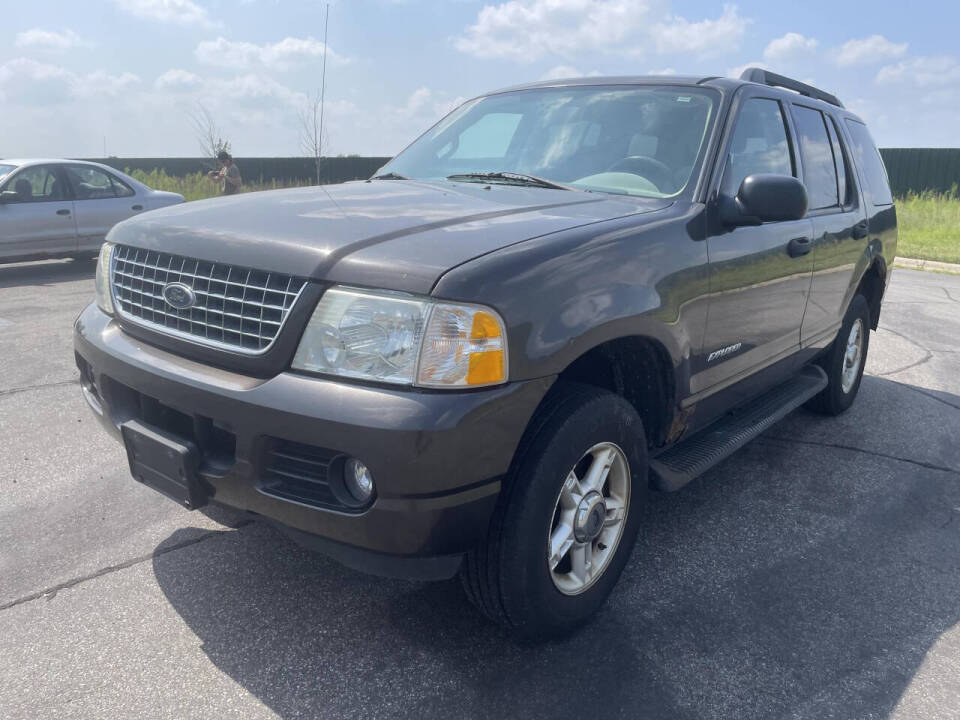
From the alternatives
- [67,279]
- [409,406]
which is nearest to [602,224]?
[409,406]

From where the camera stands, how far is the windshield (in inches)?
130

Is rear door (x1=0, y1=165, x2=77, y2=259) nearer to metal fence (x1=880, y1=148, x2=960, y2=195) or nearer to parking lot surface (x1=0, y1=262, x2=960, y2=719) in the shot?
parking lot surface (x1=0, y1=262, x2=960, y2=719)

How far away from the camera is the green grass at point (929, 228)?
15.3 m

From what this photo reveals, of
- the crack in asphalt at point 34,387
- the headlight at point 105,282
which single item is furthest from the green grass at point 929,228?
the headlight at point 105,282


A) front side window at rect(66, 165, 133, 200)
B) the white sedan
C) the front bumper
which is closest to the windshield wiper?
the front bumper

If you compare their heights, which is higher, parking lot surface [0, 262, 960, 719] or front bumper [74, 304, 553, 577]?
front bumper [74, 304, 553, 577]

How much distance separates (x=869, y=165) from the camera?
5.16 meters

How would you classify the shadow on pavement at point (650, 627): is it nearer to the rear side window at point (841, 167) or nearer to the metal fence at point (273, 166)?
the rear side window at point (841, 167)

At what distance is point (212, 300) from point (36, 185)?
9.00 meters

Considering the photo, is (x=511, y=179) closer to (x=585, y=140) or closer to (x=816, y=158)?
(x=585, y=140)

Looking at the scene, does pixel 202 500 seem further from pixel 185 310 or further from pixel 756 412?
pixel 756 412

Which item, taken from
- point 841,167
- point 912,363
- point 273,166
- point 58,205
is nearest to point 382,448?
point 841,167

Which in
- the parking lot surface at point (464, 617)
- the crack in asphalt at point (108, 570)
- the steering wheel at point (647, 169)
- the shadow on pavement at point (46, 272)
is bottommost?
the shadow on pavement at point (46, 272)

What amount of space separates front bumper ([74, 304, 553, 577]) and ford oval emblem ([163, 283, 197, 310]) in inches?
8.1
